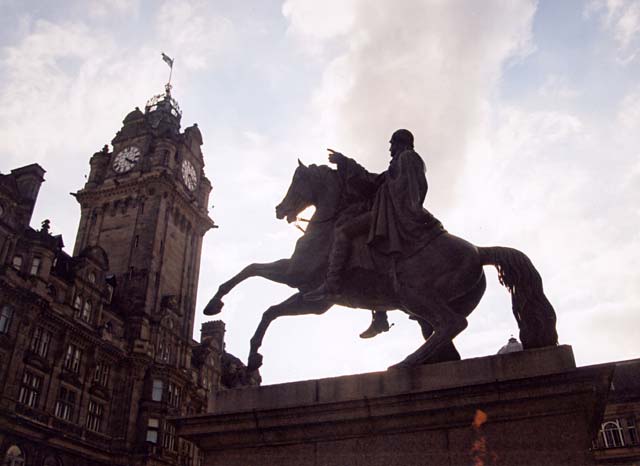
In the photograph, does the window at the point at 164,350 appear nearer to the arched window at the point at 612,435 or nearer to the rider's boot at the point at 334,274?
the arched window at the point at 612,435

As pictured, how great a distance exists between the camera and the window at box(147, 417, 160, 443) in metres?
46.4

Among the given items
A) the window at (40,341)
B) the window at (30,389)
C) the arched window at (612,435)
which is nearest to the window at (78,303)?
the window at (40,341)

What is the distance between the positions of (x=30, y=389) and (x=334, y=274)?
3502 centimetres

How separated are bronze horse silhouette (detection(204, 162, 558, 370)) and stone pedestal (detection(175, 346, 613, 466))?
2.16 ft

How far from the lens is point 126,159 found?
62.3 m

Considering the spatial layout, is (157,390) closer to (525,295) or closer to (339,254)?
(339,254)

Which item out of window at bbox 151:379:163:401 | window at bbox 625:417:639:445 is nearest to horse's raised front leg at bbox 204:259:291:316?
window at bbox 151:379:163:401

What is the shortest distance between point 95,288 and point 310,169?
39.9 m

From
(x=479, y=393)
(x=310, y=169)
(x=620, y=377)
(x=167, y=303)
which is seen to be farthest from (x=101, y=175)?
(x=479, y=393)

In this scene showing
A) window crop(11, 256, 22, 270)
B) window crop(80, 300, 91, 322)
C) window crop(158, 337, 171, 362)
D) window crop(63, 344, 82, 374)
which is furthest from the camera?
window crop(158, 337, 171, 362)

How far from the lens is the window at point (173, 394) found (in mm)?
49362

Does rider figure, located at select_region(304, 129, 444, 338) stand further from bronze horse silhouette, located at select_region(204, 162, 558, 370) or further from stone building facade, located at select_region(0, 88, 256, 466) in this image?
stone building facade, located at select_region(0, 88, 256, 466)

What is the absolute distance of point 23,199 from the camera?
4050 centimetres

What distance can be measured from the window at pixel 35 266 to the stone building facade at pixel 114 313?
72 mm
